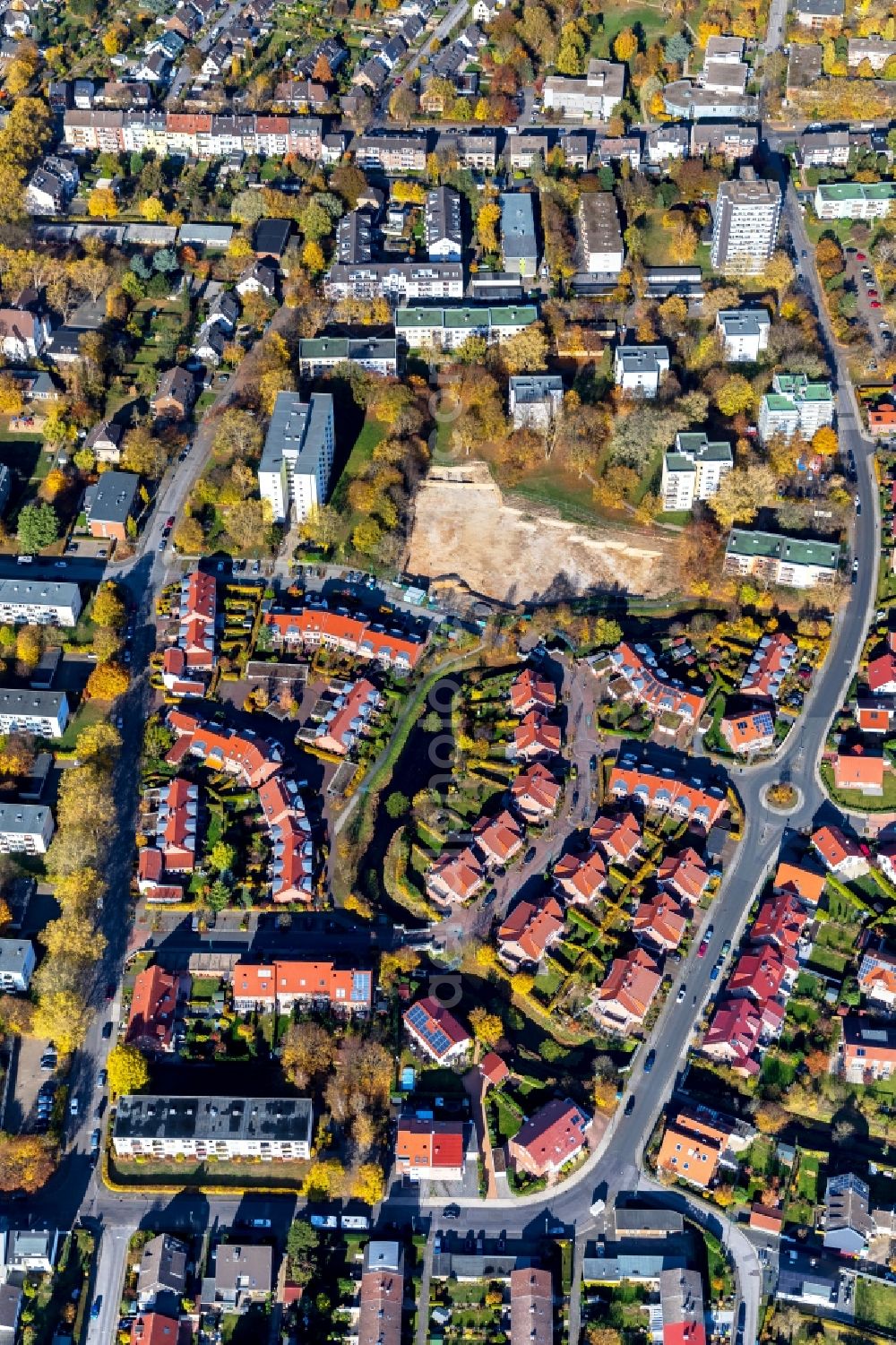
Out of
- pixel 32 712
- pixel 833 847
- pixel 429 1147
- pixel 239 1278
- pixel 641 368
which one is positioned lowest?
pixel 239 1278

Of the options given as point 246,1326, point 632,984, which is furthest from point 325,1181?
point 632,984

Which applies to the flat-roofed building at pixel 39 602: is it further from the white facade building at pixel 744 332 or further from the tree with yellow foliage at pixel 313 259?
the white facade building at pixel 744 332

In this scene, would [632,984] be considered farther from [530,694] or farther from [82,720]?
[82,720]

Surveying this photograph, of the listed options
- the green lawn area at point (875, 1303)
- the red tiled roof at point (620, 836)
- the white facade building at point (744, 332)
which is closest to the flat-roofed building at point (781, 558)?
the white facade building at point (744, 332)

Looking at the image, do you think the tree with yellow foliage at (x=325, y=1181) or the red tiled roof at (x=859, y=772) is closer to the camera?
the tree with yellow foliage at (x=325, y=1181)

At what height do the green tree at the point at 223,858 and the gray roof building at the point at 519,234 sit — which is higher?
the gray roof building at the point at 519,234

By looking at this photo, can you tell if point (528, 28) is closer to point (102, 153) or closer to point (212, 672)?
point (102, 153)
